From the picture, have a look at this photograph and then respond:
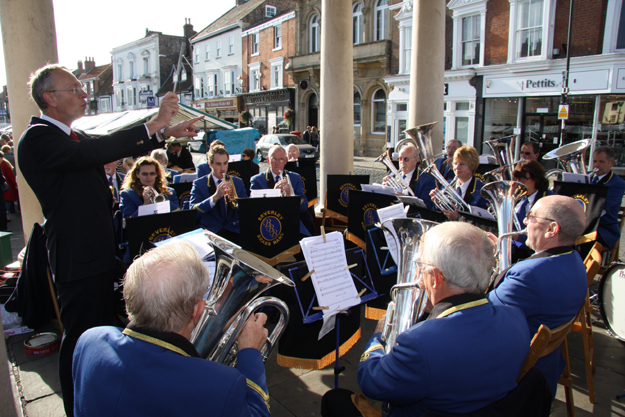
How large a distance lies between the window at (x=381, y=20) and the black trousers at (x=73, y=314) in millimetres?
22914

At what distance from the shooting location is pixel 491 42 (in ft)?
57.7

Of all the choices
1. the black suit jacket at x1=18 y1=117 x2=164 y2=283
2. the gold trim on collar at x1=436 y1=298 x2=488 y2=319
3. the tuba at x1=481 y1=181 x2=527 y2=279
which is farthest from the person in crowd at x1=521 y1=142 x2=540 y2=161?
the black suit jacket at x1=18 y1=117 x2=164 y2=283

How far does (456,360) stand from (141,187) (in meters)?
3.89

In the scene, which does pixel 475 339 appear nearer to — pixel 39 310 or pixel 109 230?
pixel 109 230

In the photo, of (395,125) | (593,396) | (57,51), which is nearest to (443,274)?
(593,396)

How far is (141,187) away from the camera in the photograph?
4.45 m

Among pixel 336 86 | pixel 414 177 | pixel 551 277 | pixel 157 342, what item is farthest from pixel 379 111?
pixel 157 342

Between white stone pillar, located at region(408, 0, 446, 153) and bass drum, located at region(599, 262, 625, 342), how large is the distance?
270cm

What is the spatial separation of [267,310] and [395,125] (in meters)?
18.9

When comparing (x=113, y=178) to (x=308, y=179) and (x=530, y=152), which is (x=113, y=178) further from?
(x=530, y=152)

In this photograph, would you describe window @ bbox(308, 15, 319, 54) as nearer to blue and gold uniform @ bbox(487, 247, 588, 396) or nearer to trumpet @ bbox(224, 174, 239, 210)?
trumpet @ bbox(224, 174, 239, 210)

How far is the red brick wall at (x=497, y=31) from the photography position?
1705 centimetres

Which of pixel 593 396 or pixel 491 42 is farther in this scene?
pixel 491 42

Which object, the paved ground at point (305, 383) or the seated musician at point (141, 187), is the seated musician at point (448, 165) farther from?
the seated musician at point (141, 187)
